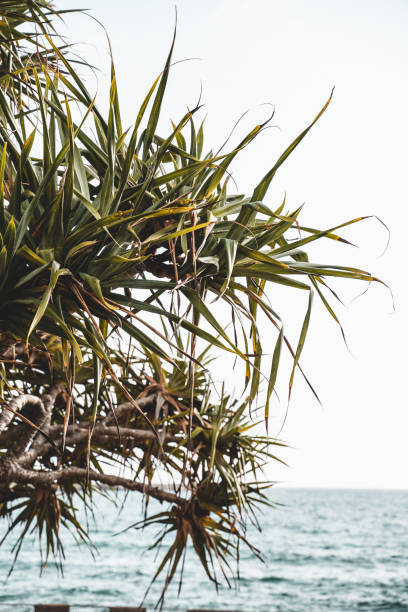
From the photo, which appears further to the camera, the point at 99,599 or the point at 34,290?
the point at 99,599

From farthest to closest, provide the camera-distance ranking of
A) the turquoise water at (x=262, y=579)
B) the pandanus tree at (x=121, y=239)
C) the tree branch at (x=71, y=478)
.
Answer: the turquoise water at (x=262, y=579), the tree branch at (x=71, y=478), the pandanus tree at (x=121, y=239)

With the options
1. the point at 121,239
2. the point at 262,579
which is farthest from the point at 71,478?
the point at 262,579

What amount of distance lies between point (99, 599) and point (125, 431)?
40.8 feet

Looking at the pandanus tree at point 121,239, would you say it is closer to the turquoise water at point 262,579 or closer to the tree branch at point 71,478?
the tree branch at point 71,478

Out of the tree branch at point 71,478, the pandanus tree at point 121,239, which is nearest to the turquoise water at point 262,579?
the tree branch at point 71,478

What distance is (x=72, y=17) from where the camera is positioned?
2.63 m

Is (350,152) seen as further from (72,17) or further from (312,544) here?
(312,544)

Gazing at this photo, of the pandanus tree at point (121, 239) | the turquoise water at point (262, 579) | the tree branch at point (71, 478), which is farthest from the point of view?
the turquoise water at point (262, 579)

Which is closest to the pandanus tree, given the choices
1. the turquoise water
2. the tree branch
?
the tree branch

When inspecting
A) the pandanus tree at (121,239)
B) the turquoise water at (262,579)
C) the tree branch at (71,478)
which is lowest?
the turquoise water at (262,579)

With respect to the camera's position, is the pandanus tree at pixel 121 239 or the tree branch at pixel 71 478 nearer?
the pandanus tree at pixel 121 239

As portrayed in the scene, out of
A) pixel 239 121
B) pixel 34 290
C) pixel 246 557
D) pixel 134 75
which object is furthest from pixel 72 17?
pixel 246 557

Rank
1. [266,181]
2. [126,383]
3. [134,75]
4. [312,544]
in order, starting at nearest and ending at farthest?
[266,181]
[134,75]
[126,383]
[312,544]

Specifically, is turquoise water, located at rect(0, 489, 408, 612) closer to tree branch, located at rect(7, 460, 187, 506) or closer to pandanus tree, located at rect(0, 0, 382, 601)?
tree branch, located at rect(7, 460, 187, 506)
